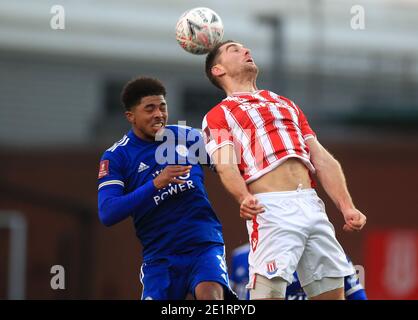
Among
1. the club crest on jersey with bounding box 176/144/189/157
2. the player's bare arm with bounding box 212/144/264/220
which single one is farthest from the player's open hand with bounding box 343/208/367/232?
the club crest on jersey with bounding box 176/144/189/157

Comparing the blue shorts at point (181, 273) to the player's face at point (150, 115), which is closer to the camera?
the blue shorts at point (181, 273)

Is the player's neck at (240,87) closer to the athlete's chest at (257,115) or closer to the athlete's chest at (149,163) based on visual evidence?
the athlete's chest at (257,115)

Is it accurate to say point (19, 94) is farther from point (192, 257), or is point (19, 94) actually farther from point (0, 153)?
point (192, 257)

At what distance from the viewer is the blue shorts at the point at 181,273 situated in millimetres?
7418

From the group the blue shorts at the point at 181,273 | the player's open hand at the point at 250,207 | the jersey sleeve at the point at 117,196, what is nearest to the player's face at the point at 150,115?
the jersey sleeve at the point at 117,196

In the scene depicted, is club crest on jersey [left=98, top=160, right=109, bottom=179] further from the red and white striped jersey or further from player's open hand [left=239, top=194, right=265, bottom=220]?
player's open hand [left=239, top=194, right=265, bottom=220]

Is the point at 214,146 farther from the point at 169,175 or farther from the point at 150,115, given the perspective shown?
the point at 150,115

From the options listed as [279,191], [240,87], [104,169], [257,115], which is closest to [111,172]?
[104,169]

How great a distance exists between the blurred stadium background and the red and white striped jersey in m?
8.42

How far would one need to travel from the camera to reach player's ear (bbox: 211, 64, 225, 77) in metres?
7.25

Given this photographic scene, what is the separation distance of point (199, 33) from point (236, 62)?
0.55m

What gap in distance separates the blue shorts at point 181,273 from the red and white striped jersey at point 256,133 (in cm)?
89

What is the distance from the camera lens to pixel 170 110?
2173 centimetres

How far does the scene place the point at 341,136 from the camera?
58.1 ft
